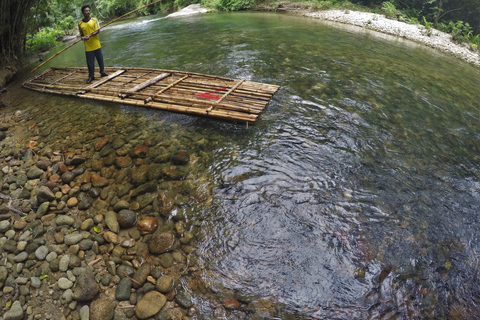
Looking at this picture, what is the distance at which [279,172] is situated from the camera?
4547 millimetres

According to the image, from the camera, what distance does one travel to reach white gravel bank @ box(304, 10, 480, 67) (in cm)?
1266

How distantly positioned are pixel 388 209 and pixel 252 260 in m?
2.38

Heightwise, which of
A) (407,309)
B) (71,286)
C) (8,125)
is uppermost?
(8,125)

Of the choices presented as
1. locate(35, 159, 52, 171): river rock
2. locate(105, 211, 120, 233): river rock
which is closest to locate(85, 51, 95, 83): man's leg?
locate(35, 159, 52, 171): river rock

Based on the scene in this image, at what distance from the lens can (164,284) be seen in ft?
9.98

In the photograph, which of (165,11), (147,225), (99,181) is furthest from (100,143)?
(165,11)

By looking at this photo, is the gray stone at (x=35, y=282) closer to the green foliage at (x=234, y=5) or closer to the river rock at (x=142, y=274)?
the river rock at (x=142, y=274)

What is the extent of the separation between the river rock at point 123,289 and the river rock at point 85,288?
256 millimetres

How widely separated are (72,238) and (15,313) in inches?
39.8

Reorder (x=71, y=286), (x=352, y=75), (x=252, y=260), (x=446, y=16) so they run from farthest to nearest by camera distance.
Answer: (x=446, y=16)
(x=352, y=75)
(x=252, y=260)
(x=71, y=286)

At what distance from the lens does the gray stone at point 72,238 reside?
3521 mm

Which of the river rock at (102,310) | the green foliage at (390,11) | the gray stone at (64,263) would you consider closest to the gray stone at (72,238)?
the gray stone at (64,263)

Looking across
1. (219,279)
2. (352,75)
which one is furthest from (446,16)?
(219,279)

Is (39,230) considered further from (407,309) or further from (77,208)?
(407,309)
